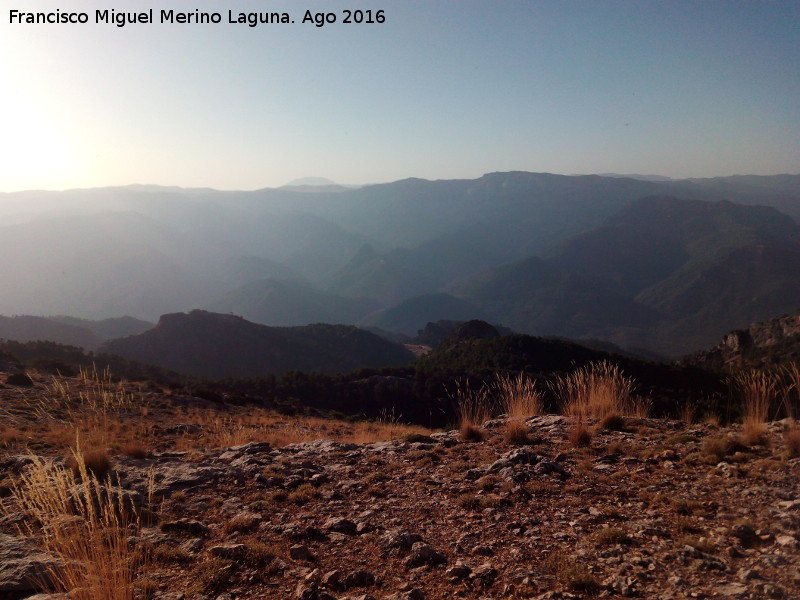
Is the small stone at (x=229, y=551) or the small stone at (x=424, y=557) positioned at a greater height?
the small stone at (x=424, y=557)

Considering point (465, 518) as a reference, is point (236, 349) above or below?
below

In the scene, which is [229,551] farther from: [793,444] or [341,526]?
[793,444]

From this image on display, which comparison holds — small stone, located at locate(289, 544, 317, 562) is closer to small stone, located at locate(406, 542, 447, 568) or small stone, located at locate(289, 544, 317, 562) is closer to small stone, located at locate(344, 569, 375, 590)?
small stone, located at locate(344, 569, 375, 590)

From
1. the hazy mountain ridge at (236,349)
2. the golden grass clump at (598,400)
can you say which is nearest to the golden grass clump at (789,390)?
the golden grass clump at (598,400)

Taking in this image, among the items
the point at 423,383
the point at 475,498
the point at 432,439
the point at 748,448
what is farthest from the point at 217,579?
the point at 423,383

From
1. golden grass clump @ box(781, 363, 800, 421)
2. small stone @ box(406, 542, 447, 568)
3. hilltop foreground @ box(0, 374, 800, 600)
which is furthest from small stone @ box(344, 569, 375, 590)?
golden grass clump @ box(781, 363, 800, 421)

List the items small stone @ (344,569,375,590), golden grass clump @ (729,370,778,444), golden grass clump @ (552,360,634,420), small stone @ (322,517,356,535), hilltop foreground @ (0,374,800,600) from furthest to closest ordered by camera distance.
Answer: golden grass clump @ (552,360,634,420)
golden grass clump @ (729,370,778,444)
small stone @ (322,517,356,535)
small stone @ (344,569,375,590)
hilltop foreground @ (0,374,800,600)

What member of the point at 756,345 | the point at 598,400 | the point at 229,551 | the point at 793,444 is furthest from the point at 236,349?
the point at 793,444

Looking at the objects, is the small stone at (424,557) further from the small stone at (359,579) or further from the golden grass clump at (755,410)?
the golden grass clump at (755,410)

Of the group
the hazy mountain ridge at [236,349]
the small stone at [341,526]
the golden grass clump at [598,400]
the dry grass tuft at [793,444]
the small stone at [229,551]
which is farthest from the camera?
the hazy mountain ridge at [236,349]

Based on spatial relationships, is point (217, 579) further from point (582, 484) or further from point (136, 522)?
point (582, 484)
